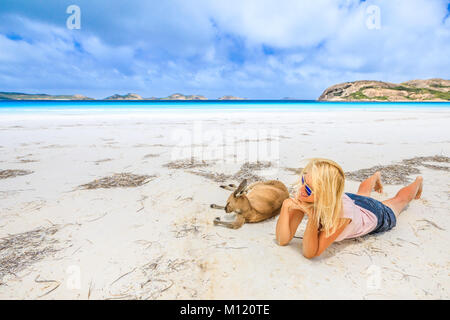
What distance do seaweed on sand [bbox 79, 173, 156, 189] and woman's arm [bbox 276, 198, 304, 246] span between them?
285cm

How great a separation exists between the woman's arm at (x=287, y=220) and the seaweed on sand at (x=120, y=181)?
285cm

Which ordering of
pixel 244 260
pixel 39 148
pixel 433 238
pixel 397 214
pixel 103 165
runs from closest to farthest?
pixel 244 260 < pixel 433 238 < pixel 397 214 < pixel 103 165 < pixel 39 148

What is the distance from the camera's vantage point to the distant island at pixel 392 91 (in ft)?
230

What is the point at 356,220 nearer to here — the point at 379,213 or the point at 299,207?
the point at 379,213

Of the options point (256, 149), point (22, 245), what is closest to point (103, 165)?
point (22, 245)

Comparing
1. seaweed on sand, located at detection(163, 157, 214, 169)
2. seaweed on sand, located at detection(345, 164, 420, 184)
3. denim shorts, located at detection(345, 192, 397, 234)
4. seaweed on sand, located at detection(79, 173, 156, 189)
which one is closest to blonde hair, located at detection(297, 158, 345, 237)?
denim shorts, located at detection(345, 192, 397, 234)

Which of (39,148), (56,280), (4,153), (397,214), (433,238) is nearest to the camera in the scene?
(56,280)

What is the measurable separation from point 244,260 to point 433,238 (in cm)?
222

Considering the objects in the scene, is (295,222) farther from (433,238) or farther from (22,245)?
(22,245)

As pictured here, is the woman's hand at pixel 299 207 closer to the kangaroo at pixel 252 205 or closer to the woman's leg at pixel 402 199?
the kangaroo at pixel 252 205

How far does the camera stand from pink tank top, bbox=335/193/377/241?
2291 mm
